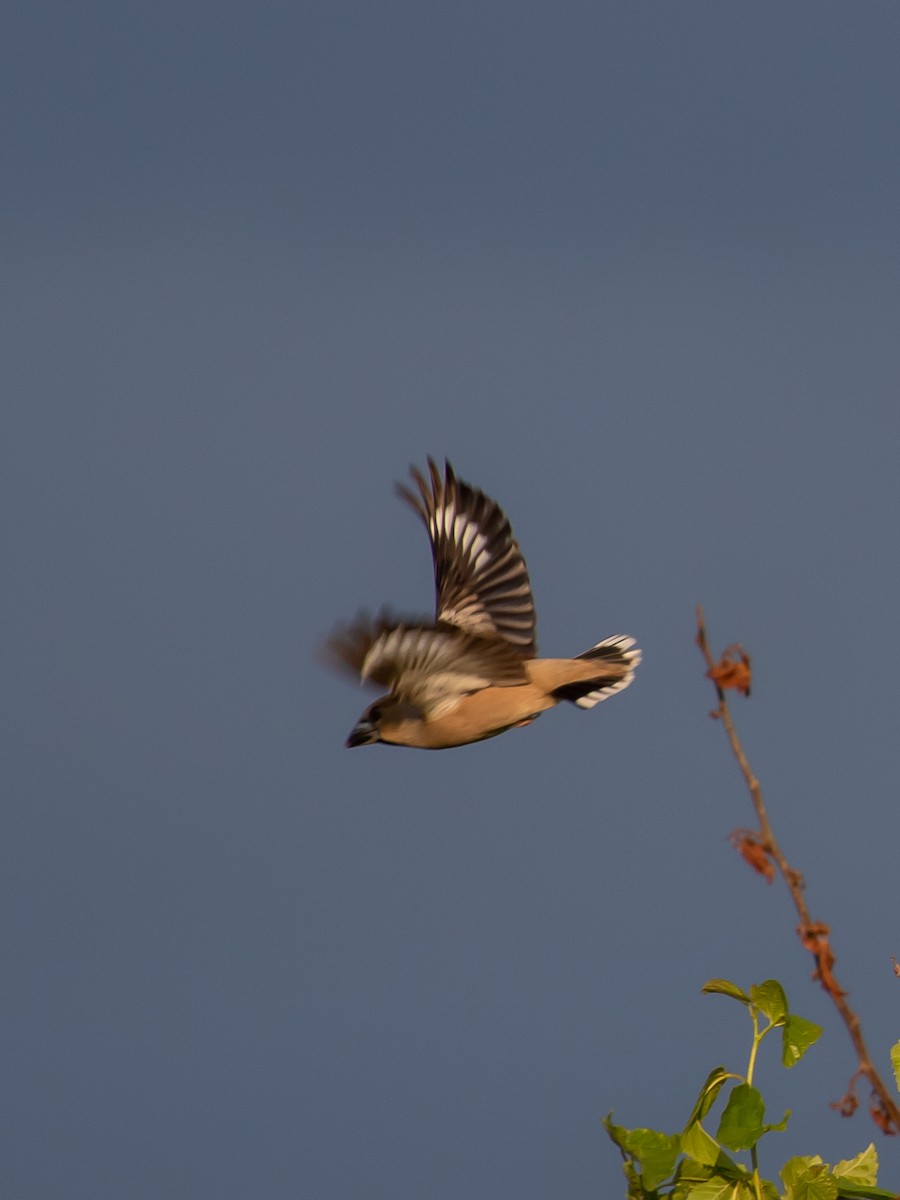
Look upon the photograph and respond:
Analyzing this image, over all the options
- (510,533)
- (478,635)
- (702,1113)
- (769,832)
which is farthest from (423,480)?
(769,832)

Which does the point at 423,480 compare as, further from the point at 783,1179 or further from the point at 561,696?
the point at 783,1179

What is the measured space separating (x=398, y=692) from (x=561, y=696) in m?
1.09

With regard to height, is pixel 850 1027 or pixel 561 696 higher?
pixel 561 696

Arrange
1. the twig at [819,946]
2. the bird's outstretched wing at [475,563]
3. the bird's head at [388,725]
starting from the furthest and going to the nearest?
the bird's outstretched wing at [475,563] < the bird's head at [388,725] < the twig at [819,946]

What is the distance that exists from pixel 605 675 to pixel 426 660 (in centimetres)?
141

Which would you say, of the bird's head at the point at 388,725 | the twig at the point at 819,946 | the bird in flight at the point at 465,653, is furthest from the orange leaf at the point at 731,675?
the bird's head at the point at 388,725

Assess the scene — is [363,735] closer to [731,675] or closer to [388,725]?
[388,725]

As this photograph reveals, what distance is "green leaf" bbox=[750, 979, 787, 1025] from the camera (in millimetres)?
2241

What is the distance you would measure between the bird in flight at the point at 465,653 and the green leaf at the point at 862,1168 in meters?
2.69

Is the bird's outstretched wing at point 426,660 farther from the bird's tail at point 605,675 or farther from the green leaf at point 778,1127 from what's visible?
the green leaf at point 778,1127

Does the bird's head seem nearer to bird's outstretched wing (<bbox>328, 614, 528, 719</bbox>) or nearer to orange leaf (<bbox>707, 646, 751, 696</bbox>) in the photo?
bird's outstretched wing (<bbox>328, 614, 528, 719</bbox>)

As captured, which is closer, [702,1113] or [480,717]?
[702,1113]

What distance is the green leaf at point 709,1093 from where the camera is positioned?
7.39 ft

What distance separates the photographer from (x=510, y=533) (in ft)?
23.1
